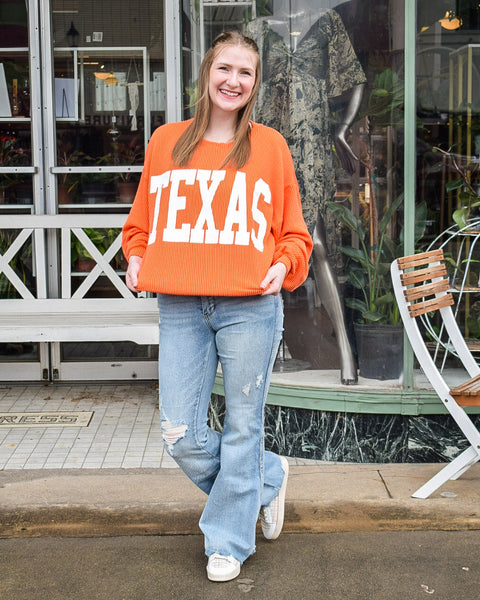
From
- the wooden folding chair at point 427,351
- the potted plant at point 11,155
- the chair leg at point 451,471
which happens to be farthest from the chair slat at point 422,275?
the potted plant at point 11,155

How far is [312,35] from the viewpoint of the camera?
Result: 174 inches

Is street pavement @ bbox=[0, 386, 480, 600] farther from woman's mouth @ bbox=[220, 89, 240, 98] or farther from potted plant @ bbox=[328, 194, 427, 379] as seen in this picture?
woman's mouth @ bbox=[220, 89, 240, 98]

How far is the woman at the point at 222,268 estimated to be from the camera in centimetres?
297

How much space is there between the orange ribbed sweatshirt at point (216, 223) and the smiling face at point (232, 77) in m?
0.14

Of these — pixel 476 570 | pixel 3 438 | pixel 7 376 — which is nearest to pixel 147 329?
pixel 3 438

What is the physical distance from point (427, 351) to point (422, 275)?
1.15ft

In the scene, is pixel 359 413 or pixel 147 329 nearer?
pixel 359 413

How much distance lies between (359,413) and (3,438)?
2023 millimetres

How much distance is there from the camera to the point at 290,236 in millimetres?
3158

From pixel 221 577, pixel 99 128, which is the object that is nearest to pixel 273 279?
pixel 221 577

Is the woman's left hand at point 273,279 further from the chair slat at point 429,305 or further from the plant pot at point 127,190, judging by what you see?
the plant pot at point 127,190

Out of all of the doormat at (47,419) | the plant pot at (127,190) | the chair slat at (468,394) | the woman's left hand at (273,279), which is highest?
the plant pot at (127,190)

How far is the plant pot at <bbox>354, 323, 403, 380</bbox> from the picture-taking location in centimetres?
449

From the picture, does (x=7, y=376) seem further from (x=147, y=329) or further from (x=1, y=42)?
(x=1, y=42)
